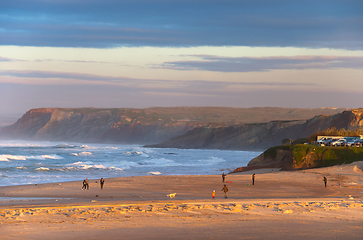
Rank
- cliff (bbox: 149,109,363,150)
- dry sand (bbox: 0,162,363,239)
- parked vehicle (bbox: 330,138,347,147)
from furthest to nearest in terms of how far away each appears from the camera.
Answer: cliff (bbox: 149,109,363,150)
parked vehicle (bbox: 330,138,347,147)
dry sand (bbox: 0,162,363,239)

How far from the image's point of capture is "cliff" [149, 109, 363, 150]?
130750 millimetres

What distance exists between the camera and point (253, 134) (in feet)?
516

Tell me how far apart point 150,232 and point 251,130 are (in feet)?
482

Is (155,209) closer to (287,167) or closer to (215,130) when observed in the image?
(287,167)

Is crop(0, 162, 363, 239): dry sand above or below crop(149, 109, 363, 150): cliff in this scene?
below

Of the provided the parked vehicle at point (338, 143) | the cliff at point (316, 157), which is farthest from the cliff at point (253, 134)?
the cliff at point (316, 157)

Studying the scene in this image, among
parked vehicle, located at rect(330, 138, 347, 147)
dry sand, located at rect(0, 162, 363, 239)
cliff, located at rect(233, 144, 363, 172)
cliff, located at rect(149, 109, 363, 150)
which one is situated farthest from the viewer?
cliff, located at rect(149, 109, 363, 150)

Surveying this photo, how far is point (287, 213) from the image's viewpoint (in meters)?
19.4

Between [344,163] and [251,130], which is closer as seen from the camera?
[344,163]

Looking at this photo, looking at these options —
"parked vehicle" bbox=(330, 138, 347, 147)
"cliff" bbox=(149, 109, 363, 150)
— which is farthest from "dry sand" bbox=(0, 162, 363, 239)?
"cliff" bbox=(149, 109, 363, 150)

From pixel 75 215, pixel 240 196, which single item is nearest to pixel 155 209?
pixel 75 215

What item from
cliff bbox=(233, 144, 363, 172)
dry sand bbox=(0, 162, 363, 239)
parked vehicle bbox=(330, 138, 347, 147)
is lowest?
dry sand bbox=(0, 162, 363, 239)

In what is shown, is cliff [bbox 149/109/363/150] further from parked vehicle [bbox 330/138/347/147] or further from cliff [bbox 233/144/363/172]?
cliff [bbox 233/144/363/172]

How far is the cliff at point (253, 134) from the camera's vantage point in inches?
5148
